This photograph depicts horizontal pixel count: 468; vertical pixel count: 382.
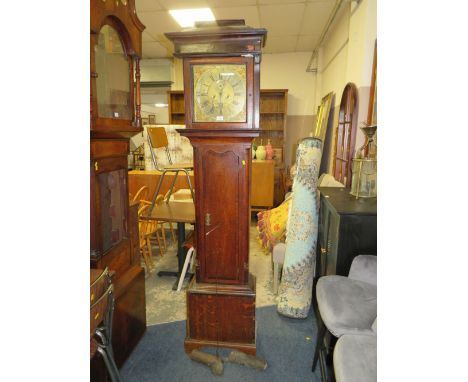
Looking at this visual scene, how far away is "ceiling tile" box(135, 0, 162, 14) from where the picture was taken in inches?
138

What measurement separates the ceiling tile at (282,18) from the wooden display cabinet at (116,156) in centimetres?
259

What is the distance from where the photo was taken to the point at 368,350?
42.8 inches

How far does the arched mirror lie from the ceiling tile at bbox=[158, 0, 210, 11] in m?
2.36

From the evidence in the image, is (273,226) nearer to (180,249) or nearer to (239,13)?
(180,249)

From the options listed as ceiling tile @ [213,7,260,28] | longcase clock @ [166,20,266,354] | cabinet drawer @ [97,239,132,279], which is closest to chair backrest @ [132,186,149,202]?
cabinet drawer @ [97,239,132,279]

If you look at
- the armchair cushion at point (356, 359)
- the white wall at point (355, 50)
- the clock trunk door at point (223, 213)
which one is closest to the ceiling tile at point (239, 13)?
the white wall at point (355, 50)

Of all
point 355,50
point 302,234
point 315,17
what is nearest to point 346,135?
point 355,50

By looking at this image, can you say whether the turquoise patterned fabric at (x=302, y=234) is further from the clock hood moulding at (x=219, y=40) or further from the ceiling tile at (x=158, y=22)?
the ceiling tile at (x=158, y=22)

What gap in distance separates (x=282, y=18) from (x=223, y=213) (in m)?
3.37

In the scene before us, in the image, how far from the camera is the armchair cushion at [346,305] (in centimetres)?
129

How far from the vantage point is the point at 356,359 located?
105 cm
